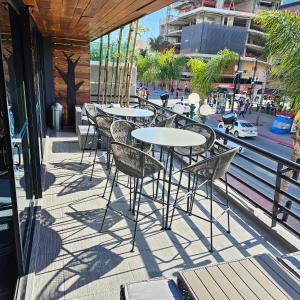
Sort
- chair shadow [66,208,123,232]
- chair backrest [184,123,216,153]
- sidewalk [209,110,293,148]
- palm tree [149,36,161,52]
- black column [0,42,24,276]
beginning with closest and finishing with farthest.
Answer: black column [0,42,24,276] → chair shadow [66,208,123,232] → chair backrest [184,123,216,153] → sidewalk [209,110,293,148] → palm tree [149,36,161,52]

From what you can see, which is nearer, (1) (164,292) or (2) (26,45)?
(1) (164,292)

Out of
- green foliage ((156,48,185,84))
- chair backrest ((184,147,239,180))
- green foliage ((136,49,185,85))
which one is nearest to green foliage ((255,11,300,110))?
chair backrest ((184,147,239,180))

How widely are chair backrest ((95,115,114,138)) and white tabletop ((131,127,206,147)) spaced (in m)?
0.96

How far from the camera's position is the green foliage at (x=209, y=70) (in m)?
15.6

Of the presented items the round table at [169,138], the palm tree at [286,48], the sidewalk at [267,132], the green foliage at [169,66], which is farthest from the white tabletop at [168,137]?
the green foliage at [169,66]

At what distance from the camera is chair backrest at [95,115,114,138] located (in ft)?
A: 13.2

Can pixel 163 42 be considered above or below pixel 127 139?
above

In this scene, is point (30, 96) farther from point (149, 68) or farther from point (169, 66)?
point (149, 68)

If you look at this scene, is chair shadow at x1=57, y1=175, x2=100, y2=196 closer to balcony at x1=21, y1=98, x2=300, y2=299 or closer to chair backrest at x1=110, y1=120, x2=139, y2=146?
balcony at x1=21, y1=98, x2=300, y2=299

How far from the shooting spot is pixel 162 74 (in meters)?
27.8

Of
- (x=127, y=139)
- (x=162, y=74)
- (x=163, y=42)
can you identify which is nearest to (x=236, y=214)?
(x=127, y=139)

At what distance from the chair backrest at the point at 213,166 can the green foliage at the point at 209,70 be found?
13.9m

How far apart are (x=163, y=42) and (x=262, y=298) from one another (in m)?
58.8

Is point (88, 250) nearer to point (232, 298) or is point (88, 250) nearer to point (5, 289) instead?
point (5, 289)
